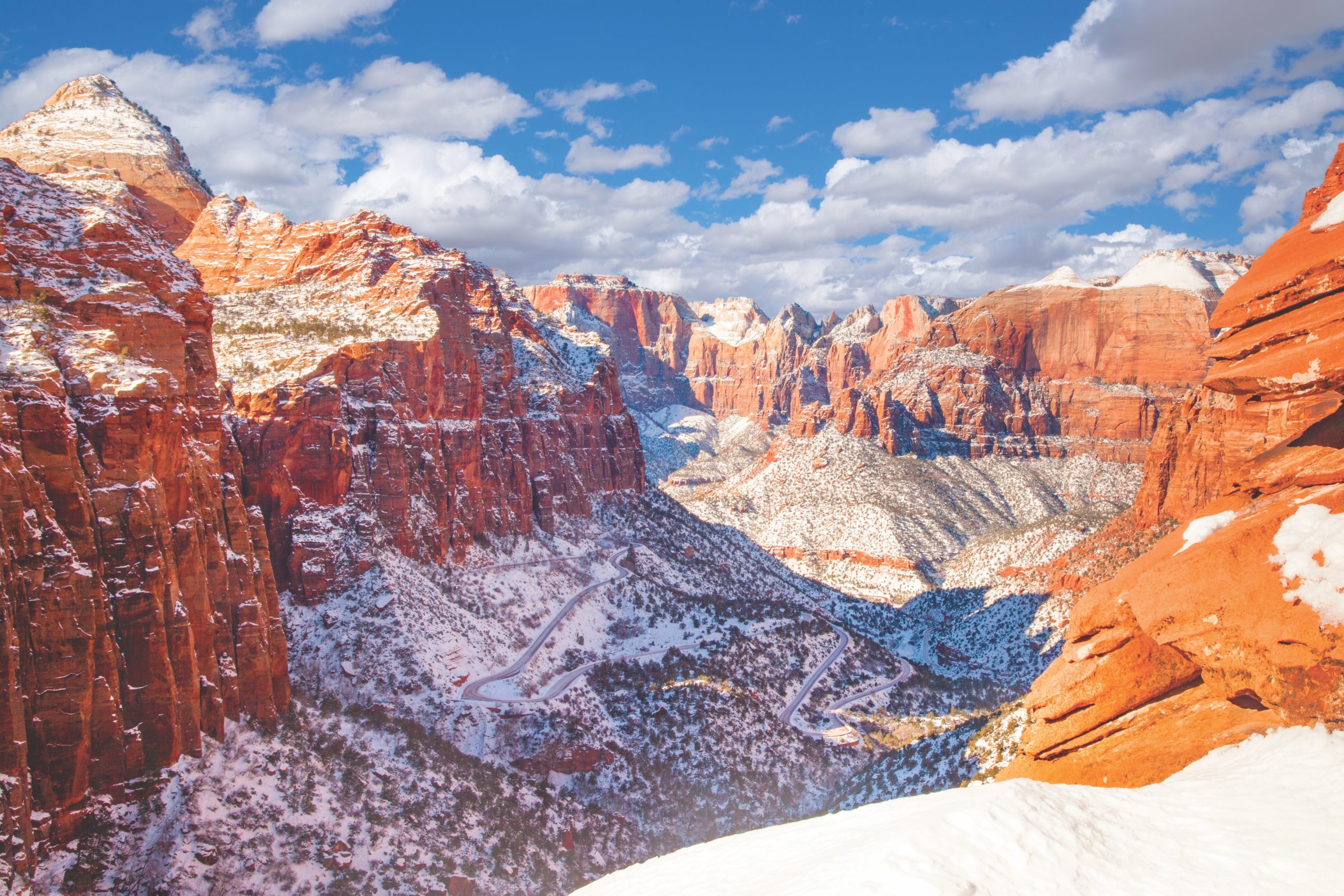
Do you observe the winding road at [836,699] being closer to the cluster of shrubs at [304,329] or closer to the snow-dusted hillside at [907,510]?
the snow-dusted hillside at [907,510]

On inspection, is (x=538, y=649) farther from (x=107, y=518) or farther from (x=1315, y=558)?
(x=1315, y=558)

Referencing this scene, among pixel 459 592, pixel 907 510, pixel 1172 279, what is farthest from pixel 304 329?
pixel 1172 279

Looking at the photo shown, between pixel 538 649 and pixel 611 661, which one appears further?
pixel 611 661

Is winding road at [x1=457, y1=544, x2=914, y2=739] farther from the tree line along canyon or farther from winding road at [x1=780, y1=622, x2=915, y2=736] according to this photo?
the tree line along canyon

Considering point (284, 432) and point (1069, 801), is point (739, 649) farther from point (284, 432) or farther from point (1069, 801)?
point (1069, 801)

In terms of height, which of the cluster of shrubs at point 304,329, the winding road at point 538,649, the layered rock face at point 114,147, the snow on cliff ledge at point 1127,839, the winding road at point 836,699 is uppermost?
the layered rock face at point 114,147

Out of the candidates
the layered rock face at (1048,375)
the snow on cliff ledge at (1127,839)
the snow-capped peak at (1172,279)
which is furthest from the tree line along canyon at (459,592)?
the snow-capped peak at (1172,279)
